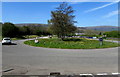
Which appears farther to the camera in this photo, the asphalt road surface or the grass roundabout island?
the grass roundabout island

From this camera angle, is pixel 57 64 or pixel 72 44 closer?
pixel 57 64

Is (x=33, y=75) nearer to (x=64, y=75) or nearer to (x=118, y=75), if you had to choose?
(x=64, y=75)

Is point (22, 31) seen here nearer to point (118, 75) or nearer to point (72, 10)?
point (72, 10)

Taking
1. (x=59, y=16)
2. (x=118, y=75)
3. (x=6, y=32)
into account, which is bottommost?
(x=118, y=75)

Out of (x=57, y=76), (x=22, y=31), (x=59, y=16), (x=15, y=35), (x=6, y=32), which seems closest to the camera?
(x=57, y=76)

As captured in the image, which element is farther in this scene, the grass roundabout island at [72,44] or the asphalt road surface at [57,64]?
the grass roundabout island at [72,44]

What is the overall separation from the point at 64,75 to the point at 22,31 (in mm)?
64328

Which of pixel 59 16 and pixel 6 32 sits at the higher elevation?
pixel 59 16

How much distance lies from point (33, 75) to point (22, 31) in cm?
6394

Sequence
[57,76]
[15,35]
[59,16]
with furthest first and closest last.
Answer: [15,35], [59,16], [57,76]

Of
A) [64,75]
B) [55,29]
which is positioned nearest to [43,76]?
[64,75]

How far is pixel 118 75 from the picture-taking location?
20.9 feet

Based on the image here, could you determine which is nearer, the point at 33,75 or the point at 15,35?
the point at 33,75

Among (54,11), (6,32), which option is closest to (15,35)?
(6,32)
